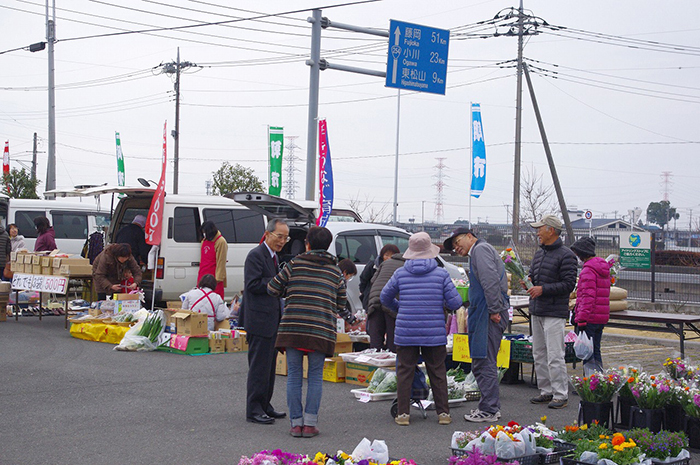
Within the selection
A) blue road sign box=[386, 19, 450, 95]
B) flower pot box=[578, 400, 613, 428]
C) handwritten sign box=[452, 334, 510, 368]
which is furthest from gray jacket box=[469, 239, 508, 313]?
blue road sign box=[386, 19, 450, 95]

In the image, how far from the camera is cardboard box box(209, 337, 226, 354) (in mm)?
11164

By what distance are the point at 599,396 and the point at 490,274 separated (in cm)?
152

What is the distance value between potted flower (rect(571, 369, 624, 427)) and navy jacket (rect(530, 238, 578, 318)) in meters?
1.29

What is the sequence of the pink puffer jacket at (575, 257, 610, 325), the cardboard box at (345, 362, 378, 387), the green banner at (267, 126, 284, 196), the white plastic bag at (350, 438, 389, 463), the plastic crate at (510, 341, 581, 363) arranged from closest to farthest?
1. the white plastic bag at (350, 438, 389, 463)
2. the pink puffer jacket at (575, 257, 610, 325)
3. the cardboard box at (345, 362, 378, 387)
4. the plastic crate at (510, 341, 581, 363)
5. the green banner at (267, 126, 284, 196)

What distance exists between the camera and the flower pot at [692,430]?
618 cm

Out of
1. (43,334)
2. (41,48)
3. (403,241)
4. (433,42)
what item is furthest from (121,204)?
(41,48)

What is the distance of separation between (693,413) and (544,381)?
2185mm

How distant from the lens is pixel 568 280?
25.6ft

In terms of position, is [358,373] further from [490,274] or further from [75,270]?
[75,270]

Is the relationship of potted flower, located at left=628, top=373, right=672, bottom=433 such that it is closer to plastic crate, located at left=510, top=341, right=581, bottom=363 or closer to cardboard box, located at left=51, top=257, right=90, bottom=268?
plastic crate, located at left=510, top=341, right=581, bottom=363

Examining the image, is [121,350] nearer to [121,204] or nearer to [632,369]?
[121,204]

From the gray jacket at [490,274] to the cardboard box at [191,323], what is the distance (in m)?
4.93

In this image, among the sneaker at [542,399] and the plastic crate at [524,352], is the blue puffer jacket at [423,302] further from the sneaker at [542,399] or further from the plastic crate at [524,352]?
the plastic crate at [524,352]

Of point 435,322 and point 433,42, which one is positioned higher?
point 433,42
